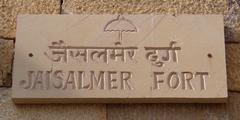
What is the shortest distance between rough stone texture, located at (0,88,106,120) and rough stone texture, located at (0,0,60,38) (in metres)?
0.37

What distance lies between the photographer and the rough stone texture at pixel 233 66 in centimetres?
276

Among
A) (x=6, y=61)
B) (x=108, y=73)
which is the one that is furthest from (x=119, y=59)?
(x=6, y=61)

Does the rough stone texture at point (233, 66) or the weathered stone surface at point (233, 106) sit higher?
the rough stone texture at point (233, 66)

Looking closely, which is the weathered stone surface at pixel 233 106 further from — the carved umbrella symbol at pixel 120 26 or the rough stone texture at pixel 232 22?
the carved umbrella symbol at pixel 120 26

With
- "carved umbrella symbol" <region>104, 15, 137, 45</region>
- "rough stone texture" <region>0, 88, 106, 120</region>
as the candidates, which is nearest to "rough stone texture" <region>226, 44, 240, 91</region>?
"carved umbrella symbol" <region>104, 15, 137, 45</region>

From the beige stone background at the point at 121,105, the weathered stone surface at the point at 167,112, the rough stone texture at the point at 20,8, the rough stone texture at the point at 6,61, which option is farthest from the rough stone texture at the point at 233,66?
the rough stone texture at the point at 6,61

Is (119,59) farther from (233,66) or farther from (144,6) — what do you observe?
(233,66)

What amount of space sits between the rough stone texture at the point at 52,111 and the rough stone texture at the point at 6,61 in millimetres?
95

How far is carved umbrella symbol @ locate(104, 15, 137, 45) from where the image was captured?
276 centimetres

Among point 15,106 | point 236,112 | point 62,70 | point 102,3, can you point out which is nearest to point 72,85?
point 62,70

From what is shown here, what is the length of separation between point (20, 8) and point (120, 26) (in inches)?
18.6

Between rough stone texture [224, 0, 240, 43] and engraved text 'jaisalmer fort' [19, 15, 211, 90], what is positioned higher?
rough stone texture [224, 0, 240, 43]

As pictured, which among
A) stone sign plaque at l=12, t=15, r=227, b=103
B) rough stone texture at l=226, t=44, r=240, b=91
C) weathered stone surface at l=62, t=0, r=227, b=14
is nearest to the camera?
stone sign plaque at l=12, t=15, r=227, b=103

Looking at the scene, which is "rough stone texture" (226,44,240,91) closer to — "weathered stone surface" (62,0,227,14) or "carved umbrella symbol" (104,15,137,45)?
"weathered stone surface" (62,0,227,14)
